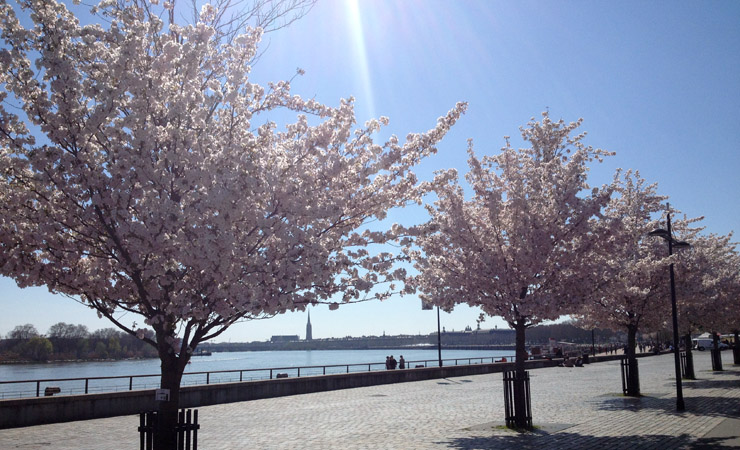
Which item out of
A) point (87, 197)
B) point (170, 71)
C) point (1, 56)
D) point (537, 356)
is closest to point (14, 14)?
point (1, 56)

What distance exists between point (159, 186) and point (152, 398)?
47.2ft

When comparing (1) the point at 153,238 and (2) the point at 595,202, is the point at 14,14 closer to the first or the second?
(1) the point at 153,238

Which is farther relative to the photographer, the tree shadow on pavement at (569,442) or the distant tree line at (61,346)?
the distant tree line at (61,346)

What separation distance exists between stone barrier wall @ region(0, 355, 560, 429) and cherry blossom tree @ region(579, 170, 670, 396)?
37.4ft

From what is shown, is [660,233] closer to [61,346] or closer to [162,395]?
[162,395]

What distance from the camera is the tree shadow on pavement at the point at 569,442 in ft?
38.8

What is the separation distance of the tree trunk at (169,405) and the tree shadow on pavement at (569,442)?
20.2ft

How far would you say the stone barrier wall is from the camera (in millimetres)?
16297

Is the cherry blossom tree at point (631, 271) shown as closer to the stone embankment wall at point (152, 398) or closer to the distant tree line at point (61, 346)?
the stone embankment wall at point (152, 398)

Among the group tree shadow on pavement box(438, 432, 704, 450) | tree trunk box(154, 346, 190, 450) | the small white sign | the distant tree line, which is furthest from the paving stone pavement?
the distant tree line

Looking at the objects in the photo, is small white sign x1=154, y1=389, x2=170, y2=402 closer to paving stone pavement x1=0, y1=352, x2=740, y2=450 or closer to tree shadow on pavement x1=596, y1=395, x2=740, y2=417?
paving stone pavement x1=0, y1=352, x2=740, y2=450

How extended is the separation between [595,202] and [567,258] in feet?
5.84

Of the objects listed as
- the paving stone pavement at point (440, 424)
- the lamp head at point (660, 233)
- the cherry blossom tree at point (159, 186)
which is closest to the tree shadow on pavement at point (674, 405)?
the paving stone pavement at point (440, 424)

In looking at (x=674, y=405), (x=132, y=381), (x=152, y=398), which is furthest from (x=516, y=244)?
(x=132, y=381)
